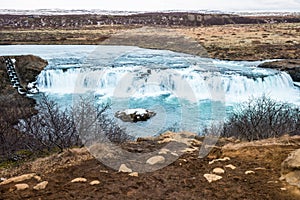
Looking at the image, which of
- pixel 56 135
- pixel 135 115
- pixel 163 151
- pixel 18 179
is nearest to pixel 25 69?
pixel 135 115

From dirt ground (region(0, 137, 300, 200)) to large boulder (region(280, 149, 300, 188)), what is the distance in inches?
5.6

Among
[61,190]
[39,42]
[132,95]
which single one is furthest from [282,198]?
[39,42]

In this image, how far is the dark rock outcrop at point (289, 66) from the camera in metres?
28.9

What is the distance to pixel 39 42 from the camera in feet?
164

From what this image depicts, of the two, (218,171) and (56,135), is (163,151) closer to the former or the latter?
(218,171)

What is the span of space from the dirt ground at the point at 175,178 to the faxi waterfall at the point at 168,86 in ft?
36.2

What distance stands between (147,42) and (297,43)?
1822 centimetres

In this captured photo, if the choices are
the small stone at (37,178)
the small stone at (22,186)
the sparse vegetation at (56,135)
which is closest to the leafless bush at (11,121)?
the sparse vegetation at (56,135)

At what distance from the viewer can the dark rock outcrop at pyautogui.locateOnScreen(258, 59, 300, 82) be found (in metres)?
28.9

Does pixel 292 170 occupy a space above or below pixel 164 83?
above

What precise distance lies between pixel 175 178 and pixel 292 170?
6.08 feet

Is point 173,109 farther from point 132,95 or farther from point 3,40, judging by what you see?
point 3,40

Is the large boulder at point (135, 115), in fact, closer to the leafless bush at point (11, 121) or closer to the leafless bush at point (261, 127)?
the leafless bush at point (11, 121)

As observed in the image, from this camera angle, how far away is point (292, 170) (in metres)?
5.92
